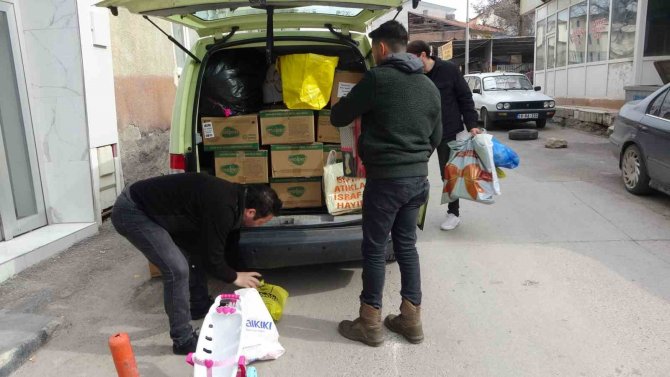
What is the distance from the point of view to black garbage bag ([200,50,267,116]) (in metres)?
4.29

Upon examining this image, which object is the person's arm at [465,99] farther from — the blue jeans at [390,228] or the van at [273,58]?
the blue jeans at [390,228]

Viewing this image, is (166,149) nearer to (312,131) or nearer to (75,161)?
(75,161)

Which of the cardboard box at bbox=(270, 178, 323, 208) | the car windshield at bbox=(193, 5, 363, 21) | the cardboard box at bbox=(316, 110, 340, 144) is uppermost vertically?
the car windshield at bbox=(193, 5, 363, 21)

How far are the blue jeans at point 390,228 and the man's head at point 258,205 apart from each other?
1.89 feet

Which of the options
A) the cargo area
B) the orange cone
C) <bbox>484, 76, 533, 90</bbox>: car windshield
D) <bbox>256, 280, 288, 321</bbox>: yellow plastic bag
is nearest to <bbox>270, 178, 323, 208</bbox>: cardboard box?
the cargo area

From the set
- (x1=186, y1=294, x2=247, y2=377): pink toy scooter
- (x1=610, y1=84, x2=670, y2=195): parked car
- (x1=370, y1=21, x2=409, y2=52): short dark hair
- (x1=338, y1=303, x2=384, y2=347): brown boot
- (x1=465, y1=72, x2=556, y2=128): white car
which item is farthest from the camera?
(x1=465, y1=72, x2=556, y2=128): white car

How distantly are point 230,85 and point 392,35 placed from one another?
1735mm

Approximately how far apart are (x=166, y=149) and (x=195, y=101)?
4430mm

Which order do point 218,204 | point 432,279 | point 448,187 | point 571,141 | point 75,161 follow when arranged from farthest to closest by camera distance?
point 571,141 → point 75,161 → point 448,187 → point 432,279 → point 218,204

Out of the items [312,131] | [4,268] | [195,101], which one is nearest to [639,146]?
[312,131]

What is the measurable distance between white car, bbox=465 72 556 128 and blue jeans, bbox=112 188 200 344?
479 inches

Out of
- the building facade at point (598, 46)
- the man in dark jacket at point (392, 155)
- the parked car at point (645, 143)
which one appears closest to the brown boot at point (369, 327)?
the man in dark jacket at point (392, 155)

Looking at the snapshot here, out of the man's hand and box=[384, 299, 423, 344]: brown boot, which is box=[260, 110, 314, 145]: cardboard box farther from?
box=[384, 299, 423, 344]: brown boot

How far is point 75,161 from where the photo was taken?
540 cm
